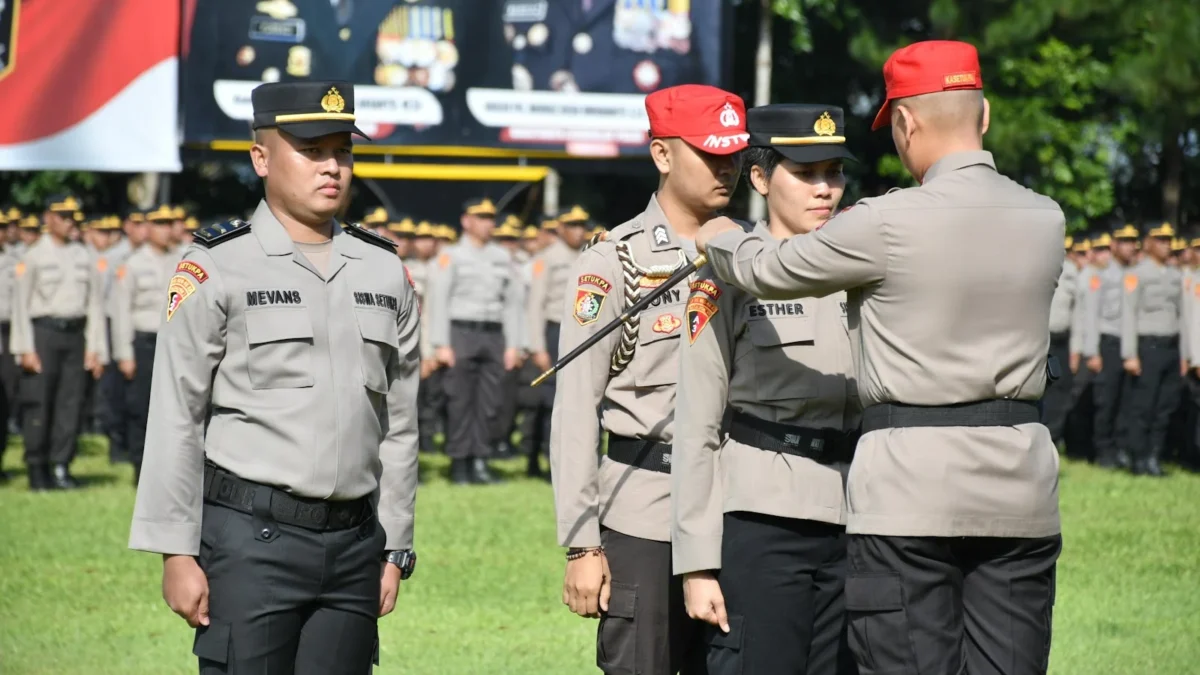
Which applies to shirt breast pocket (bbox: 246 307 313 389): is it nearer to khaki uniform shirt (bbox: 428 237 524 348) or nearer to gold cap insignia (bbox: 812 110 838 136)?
gold cap insignia (bbox: 812 110 838 136)

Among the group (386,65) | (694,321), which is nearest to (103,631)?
(694,321)

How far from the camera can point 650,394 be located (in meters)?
4.86

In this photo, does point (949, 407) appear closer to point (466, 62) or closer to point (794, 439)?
point (794, 439)

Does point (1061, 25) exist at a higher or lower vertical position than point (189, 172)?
higher

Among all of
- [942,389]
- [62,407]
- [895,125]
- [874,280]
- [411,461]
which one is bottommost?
[62,407]

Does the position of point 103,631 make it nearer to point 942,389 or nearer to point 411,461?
point 411,461

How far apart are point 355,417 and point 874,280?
4.54ft

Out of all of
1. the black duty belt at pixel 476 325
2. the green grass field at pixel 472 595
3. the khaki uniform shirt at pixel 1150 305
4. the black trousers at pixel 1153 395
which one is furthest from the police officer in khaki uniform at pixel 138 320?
the black trousers at pixel 1153 395

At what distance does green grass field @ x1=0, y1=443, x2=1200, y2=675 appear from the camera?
7.73 metres

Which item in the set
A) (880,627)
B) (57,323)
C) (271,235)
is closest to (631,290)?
(271,235)

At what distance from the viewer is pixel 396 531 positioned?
4480 mm

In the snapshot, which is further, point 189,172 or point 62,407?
point 189,172

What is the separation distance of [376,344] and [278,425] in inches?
14.5

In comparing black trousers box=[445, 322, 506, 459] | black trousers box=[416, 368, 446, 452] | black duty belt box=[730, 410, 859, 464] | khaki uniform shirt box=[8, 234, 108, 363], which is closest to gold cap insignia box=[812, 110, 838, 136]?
black duty belt box=[730, 410, 859, 464]
